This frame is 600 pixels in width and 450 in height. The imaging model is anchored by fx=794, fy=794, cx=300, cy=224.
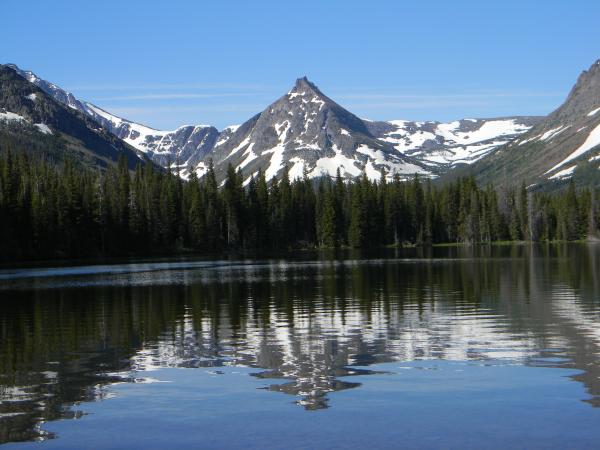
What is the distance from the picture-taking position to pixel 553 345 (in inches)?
1196

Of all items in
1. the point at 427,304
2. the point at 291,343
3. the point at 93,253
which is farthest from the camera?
the point at 93,253

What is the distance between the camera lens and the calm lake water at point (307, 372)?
18656mm

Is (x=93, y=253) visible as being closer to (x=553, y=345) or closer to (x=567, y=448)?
(x=553, y=345)

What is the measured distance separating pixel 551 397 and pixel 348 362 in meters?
7.93

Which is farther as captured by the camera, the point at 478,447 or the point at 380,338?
the point at 380,338

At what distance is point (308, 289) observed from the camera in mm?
63406

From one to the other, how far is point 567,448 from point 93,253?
141697mm

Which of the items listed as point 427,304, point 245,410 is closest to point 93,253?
point 427,304

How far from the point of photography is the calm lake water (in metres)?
18.7

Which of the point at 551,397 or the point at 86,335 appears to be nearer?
the point at 551,397

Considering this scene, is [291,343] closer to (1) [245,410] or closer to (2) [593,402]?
(1) [245,410]

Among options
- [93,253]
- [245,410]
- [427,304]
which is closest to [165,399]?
[245,410]

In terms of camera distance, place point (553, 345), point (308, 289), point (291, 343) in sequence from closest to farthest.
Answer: point (553, 345), point (291, 343), point (308, 289)

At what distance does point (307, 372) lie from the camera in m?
25.7
